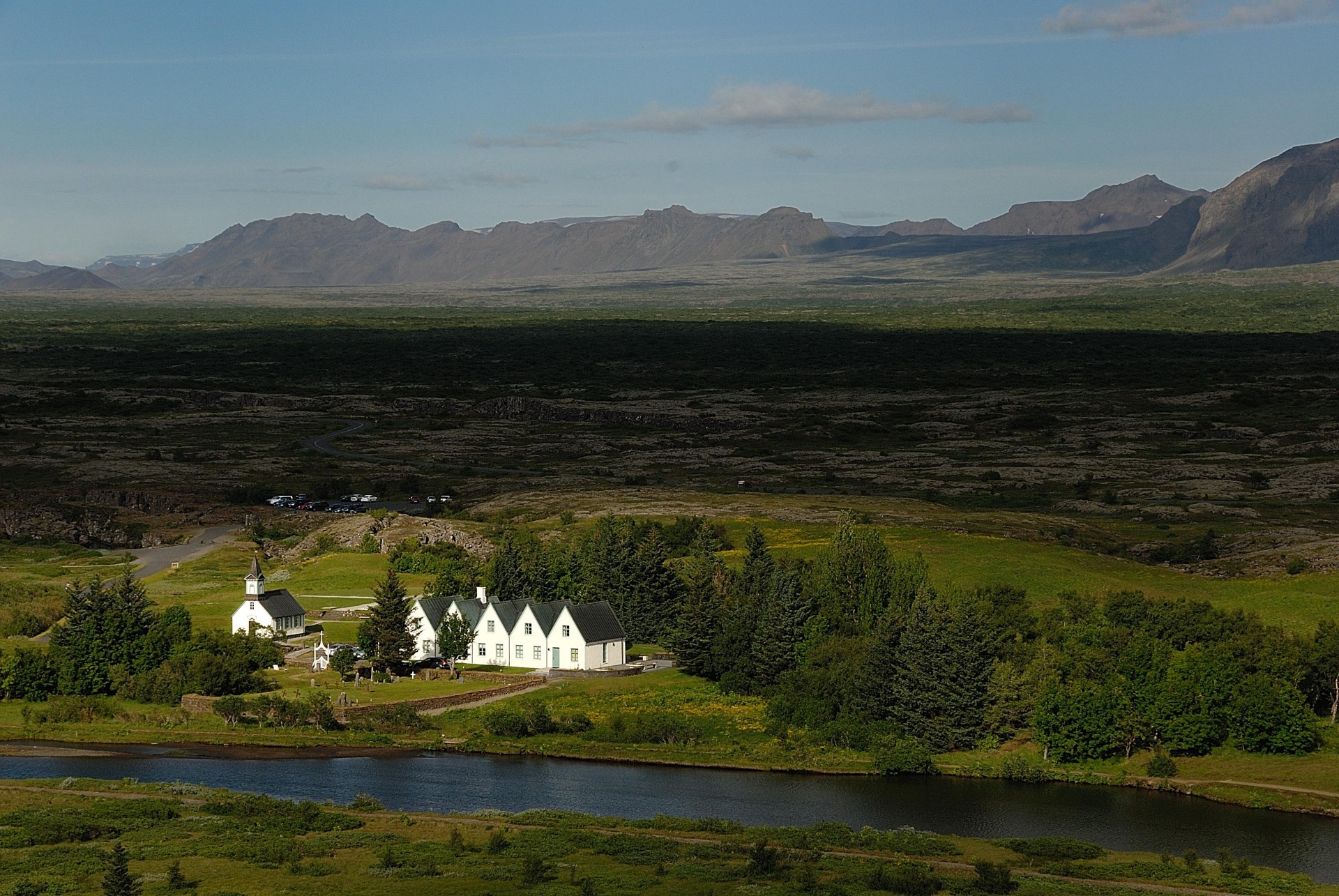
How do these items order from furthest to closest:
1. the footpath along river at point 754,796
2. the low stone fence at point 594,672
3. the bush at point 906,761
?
1. the low stone fence at point 594,672
2. the bush at point 906,761
3. the footpath along river at point 754,796

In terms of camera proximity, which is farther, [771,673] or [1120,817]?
[771,673]

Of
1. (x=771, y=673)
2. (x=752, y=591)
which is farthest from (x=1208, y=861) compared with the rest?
(x=752, y=591)

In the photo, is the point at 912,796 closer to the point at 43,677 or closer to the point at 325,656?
the point at 325,656

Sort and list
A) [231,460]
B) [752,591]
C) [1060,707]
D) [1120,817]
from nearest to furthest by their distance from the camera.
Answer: [1120,817], [1060,707], [752,591], [231,460]

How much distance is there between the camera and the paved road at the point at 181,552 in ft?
347

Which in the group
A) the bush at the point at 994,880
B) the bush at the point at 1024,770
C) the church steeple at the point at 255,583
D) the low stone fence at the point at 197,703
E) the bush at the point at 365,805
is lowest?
the bush at the point at 1024,770

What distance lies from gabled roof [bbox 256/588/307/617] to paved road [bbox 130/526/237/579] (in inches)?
904

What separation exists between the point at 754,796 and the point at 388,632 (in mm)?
23509

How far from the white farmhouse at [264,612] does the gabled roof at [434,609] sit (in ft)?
25.5

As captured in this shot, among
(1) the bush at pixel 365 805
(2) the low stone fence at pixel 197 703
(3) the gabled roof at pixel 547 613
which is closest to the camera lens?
(1) the bush at pixel 365 805

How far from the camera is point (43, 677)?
74250mm

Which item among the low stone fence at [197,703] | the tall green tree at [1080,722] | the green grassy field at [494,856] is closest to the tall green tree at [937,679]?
the tall green tree at [1080,722]

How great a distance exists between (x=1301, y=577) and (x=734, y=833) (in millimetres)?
43279

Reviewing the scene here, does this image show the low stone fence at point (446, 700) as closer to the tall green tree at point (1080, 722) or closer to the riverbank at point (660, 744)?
the riverbank at point (660, 744)
